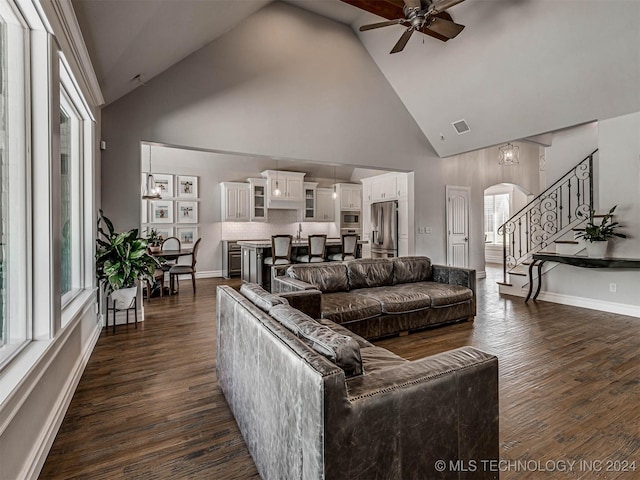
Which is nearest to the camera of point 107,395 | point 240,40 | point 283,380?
point 283,380

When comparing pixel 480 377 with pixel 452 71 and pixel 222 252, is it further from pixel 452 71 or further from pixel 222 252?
pixel 222 252

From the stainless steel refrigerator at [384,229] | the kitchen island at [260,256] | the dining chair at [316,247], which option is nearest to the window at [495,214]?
the stainless steel refrigerator at [384,229]

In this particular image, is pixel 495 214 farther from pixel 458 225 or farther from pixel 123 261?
pixel 123 261

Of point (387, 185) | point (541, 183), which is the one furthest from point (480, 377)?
point (541, 183)

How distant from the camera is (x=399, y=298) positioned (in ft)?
11.7

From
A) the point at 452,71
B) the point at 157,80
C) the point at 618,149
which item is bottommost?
the point at 618,149

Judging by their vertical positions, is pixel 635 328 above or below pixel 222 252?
below

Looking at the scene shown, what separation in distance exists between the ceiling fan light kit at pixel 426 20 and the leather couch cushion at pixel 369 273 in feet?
8.88

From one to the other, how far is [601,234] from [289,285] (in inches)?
167

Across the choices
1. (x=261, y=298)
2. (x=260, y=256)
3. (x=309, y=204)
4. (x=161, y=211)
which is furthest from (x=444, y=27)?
(x=161, y=211)

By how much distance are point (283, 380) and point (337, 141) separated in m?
4.90

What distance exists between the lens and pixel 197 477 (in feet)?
5.20

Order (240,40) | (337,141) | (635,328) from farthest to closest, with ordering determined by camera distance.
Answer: (337,141)
(240,40)
(635,328)

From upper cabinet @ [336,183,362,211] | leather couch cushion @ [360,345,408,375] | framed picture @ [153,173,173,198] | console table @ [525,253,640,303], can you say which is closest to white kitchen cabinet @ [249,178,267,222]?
framed picture @ [153,173,173,198]
